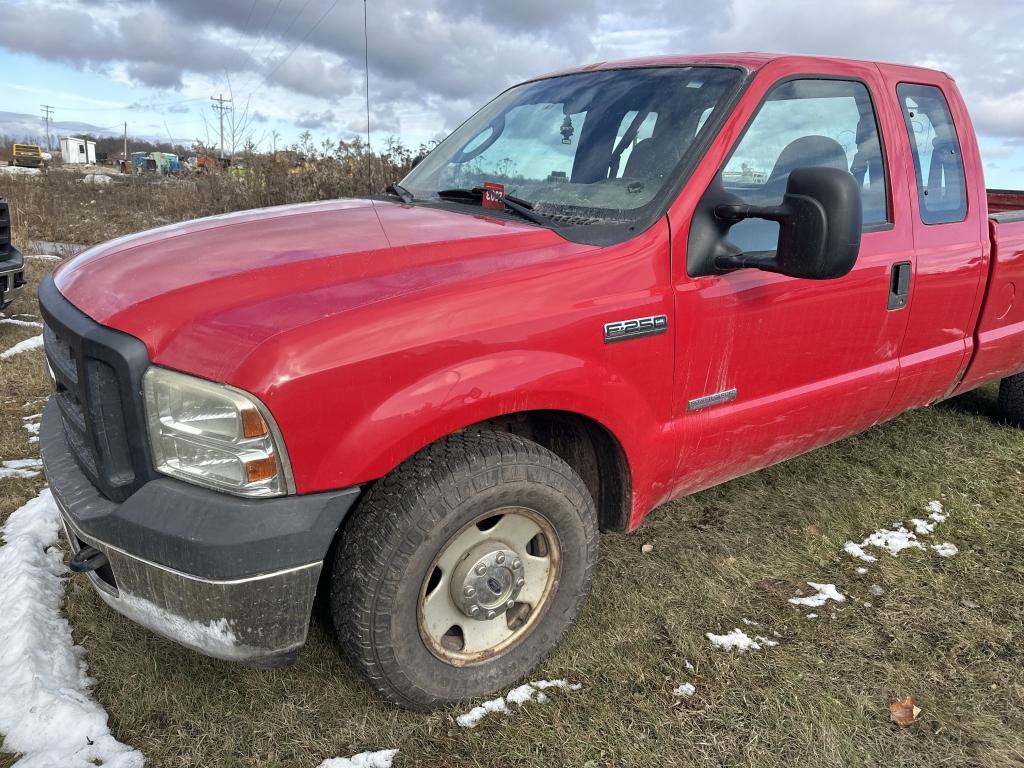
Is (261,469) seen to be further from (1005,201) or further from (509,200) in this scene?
(1005,201)

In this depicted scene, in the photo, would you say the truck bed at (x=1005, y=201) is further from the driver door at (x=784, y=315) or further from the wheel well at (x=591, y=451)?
the wheel well at (x=591, y=451)

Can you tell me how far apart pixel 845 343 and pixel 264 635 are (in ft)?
7.72

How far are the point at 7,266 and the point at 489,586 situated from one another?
5852 millimetres

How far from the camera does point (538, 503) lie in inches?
86.4

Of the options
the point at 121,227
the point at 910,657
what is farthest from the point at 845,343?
the point at 121,227

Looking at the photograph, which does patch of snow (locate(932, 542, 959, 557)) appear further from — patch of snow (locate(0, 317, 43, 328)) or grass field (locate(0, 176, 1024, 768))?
patch of snow (locate(0, 317, 43, 328))

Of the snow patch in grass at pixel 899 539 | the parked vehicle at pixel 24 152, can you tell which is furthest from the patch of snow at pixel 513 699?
the parked vehicle at pixel 24 152

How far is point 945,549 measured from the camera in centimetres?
324

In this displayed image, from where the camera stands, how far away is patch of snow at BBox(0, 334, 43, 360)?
217 inches

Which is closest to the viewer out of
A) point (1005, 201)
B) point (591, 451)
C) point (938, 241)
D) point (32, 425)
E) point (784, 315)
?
point (591, 451)

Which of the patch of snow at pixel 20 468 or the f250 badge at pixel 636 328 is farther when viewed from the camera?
the patch of snow at pixel 20 468

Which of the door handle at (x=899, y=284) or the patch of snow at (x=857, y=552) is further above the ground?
the door handle at (x=899, y=284)

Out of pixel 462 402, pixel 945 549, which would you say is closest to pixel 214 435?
pixel 462 402

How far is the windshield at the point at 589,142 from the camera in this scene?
98.7 inches
